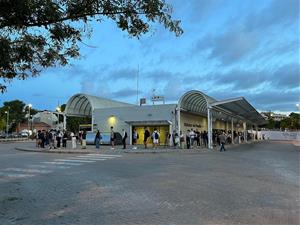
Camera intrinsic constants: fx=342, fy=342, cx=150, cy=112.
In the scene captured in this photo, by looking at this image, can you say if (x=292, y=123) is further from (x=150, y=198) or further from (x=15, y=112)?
(x=150, y=198)

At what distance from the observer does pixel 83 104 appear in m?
43.1

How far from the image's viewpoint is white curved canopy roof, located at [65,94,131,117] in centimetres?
4078

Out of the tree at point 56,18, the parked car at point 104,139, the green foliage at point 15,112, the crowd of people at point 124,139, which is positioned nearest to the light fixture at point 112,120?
the parked car at point 104,139

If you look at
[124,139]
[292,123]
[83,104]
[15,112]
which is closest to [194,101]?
[124,139]

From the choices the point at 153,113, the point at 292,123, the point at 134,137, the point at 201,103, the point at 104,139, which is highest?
the point at 292,123

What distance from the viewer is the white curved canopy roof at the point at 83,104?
4078cm

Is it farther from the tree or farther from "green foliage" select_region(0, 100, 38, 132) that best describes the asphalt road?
"green foliage" select_region(0, 100, 38, 132)

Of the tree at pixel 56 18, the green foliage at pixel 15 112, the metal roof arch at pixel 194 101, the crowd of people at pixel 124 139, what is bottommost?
the crowd of people at pixel 124 139

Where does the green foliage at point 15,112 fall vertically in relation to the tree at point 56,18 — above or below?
above

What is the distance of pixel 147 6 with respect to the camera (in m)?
6.55

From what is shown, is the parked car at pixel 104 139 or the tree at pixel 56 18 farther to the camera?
the parked car at pixel 104 139

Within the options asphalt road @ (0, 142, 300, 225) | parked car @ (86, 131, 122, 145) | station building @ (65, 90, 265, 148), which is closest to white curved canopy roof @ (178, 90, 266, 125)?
station building @ (65, 90, 265, 148)

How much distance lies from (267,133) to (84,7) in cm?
8239

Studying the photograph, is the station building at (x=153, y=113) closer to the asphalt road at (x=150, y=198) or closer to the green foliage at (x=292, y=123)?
the asphalt road at (x=150, y=198)
